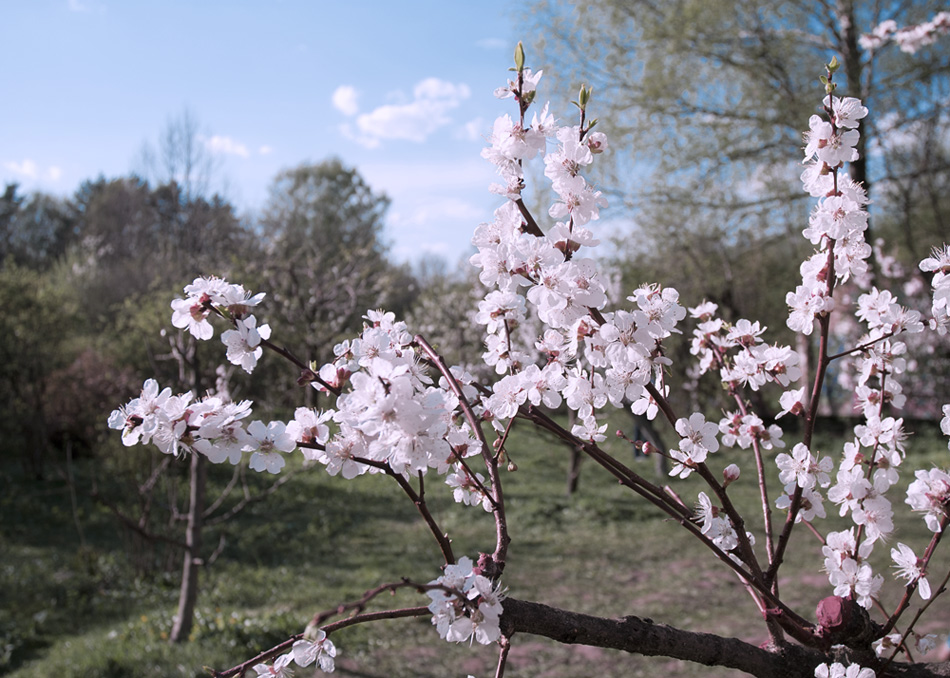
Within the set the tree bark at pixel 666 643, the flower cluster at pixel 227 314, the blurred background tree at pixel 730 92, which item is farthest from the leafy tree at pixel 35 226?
the tree bark at pixel 666 643

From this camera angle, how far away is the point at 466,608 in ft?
2.93

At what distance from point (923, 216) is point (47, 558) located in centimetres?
1413

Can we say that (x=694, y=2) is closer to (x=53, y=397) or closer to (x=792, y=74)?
(x=792, y=74)

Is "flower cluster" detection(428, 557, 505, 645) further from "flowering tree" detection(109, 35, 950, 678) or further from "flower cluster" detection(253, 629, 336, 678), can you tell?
"flower cluster" detection(253, 629, 336, 678)

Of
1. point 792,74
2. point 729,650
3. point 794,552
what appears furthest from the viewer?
point 792,74

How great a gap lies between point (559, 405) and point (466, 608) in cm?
50

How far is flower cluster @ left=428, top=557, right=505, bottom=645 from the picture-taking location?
2.91 ft

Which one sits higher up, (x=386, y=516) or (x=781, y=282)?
(x=781, y=282)

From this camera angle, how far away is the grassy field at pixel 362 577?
4.55 meters

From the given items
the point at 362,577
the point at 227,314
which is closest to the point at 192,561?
the point at 362,577

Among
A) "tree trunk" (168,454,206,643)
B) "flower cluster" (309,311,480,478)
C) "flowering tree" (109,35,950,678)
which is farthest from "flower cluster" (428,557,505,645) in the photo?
"tree trunk" (168,454,206,643)

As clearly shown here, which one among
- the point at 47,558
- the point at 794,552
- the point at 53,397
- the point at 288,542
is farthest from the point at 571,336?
the point at 53,397

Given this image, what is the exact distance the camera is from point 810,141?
1.33 m

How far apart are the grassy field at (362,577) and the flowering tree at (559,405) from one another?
3.28 meters
